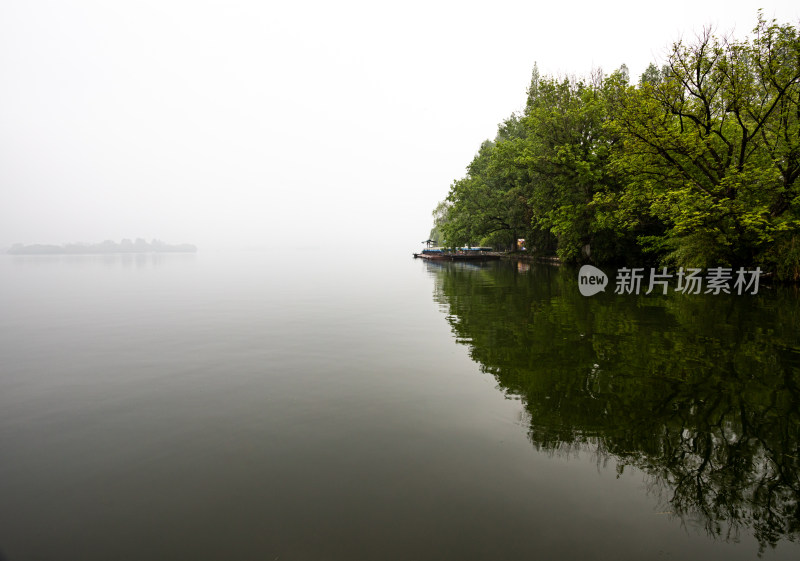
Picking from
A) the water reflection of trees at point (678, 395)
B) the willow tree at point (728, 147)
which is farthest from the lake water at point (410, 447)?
the willow tree at point (728, 147)

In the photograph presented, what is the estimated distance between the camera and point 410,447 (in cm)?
609

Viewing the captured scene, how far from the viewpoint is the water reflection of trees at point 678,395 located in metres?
4.83

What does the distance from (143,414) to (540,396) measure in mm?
7428

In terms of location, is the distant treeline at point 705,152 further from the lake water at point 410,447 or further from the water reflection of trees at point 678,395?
the lake water at point 410,447

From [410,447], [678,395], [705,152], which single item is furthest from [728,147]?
[410,447]

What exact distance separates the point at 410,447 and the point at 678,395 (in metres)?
5.33

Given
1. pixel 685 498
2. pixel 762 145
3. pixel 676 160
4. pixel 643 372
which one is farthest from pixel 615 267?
pixel 685 498

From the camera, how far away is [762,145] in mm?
26531

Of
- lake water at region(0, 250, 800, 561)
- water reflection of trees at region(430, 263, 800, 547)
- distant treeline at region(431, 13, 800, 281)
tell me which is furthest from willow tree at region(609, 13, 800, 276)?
lake water at region(0, 250, 800, 561)

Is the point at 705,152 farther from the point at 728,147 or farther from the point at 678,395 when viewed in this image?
the point at 678,395

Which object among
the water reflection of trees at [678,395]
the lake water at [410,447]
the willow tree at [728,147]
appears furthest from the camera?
the willow tree at [728,147]

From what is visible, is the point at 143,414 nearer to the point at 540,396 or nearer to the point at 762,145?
the point at 540,396

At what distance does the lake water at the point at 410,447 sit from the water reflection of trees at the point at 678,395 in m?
0.04

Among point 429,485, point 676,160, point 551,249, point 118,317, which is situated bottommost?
point 118,317
